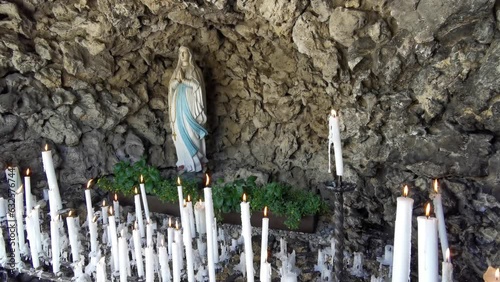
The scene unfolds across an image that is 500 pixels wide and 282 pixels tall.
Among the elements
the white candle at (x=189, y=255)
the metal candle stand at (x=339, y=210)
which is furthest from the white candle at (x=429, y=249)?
the white candle at (x=189, y=255)

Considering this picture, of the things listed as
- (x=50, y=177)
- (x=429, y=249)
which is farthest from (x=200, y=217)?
(x=429, y=249)

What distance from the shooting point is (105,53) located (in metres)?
4.67

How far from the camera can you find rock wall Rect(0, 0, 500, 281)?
109 inches

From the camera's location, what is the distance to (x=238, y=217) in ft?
14.0

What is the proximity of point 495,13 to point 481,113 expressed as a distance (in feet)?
2.03

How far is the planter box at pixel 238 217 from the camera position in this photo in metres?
4.10

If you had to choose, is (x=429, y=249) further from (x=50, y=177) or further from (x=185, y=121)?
(x=185, y=121)

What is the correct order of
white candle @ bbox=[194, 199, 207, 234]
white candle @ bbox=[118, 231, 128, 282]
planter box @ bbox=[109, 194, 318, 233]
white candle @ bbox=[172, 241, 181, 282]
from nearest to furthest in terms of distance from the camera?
white candle @ bbox=[172, 241, 181, 282], white candle @ bbox=[118, 231, 128, 282], white candle @ bbox=[194, 199, 207, 234], planter box @ bbox=[109, 194, 318, 233]

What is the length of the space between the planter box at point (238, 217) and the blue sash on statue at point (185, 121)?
0.70 metres

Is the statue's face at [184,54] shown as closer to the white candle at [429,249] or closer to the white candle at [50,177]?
the white candle at [50,177]

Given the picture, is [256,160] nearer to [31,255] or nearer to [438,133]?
[438,133]

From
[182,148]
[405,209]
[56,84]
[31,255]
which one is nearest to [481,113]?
[405,209]

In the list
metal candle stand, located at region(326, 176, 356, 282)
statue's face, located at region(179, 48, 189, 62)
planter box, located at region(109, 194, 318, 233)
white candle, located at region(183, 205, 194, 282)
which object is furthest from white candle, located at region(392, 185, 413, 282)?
statue's face, located at region(179, 48, 189, 62)

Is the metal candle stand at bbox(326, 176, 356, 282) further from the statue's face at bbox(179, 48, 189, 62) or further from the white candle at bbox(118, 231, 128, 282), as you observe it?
the statue's face at bbox(179, 48, 189, 62)
